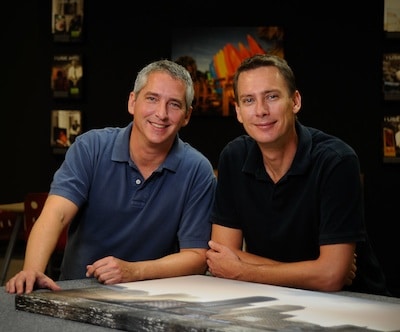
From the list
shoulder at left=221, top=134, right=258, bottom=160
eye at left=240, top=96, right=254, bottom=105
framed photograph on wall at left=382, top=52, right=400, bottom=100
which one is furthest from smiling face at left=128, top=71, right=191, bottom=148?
framed photograph on wall at left=382, top=52, right=400, bottom=100

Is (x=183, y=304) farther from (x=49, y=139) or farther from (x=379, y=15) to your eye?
(x=49, y=139)

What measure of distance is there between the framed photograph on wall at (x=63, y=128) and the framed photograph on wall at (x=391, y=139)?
3.02 metres

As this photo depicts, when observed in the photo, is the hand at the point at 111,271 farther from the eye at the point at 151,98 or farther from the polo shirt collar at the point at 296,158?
the eye at the point at 151,98

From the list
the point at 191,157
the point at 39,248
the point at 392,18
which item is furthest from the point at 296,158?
the point at 392,18

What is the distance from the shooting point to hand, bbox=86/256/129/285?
258cm

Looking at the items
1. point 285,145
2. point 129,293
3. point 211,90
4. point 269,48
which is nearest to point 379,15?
point 269,48

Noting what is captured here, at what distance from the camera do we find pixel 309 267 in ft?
8.72

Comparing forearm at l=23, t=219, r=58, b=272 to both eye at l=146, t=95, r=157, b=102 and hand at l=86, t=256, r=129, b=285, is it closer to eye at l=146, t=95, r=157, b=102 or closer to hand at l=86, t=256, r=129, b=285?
hand at l=86, t=256, r=129, b=285

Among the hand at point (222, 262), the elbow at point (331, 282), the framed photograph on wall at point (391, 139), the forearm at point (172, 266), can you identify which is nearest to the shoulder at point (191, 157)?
the forearm at point (172, 266)

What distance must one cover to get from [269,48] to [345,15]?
2.48 ft

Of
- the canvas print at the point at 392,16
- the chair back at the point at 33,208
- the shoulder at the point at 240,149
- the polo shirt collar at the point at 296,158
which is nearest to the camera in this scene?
the polo shirt collar at the point at 296,158

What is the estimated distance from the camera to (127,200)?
3.22 metres

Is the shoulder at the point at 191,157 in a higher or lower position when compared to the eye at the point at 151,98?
Answer: lower

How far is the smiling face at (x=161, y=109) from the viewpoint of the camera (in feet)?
10.5
